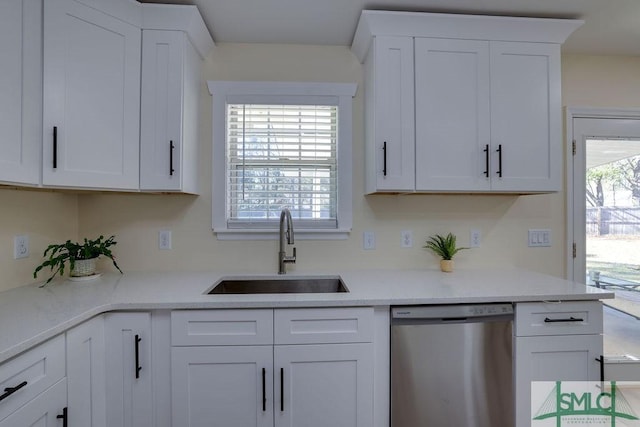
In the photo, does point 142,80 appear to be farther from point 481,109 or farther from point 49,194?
point 481,109

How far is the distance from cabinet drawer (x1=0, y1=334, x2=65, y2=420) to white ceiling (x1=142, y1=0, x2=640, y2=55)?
1.73 m

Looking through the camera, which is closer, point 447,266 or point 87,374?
point 87,374

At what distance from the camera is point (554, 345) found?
4.66ft

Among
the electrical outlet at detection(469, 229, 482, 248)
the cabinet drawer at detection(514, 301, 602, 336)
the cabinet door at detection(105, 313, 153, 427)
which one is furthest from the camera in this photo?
the electrical outlet at detection(469, 229, 482, 248)

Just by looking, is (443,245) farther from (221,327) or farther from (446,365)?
(221,327)

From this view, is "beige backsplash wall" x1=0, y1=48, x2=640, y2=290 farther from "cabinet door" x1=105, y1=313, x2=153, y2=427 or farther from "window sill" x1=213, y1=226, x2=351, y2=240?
"cabinet door" x1=105, y1=313, x2=153, y2=427

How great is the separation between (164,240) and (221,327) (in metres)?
0.91

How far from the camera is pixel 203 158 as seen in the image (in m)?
1.96

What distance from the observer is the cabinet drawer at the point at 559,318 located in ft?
4.63

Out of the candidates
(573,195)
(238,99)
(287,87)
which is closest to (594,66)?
(573,195)

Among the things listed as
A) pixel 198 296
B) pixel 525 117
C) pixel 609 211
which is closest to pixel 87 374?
pixel 198 296

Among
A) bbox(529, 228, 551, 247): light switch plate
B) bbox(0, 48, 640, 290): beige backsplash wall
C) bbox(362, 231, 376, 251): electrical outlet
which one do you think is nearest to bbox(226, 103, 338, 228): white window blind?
bbox(0, 48, 640, 290): beige backsplash wall

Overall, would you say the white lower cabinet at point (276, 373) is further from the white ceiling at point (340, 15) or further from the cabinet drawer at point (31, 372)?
the white ceiling at point (340, 15)

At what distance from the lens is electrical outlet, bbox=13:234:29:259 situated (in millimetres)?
1490
